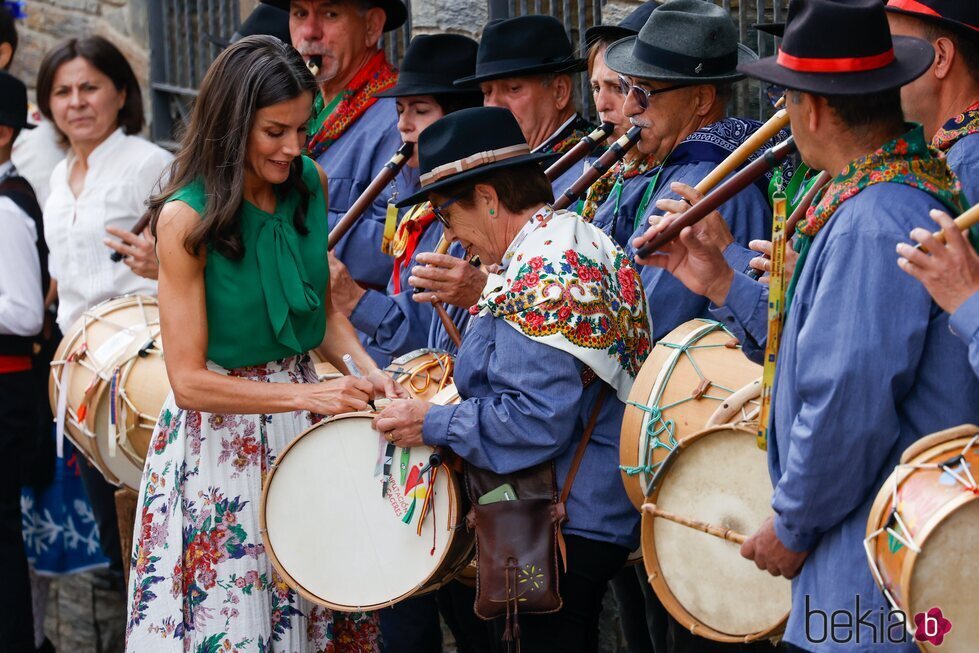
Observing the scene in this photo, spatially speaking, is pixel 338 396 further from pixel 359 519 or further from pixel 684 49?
pixel 684 49

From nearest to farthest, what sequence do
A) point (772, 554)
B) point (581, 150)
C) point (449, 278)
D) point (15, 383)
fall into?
point (772, 554) → point (449, 278) → point (581, 150) → point (15, 383)

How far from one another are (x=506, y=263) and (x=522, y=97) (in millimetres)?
1215

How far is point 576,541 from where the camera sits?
320 cm

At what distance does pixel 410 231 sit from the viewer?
427cm

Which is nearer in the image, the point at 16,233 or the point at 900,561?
the point at 900,561

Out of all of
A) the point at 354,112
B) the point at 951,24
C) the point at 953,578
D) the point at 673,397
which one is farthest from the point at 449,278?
the point at 953,578

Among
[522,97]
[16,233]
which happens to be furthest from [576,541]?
[16,233]

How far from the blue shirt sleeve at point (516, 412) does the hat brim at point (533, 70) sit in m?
1.31

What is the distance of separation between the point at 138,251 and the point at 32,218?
0.80 meters

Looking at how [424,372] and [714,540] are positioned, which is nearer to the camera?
[714,540]

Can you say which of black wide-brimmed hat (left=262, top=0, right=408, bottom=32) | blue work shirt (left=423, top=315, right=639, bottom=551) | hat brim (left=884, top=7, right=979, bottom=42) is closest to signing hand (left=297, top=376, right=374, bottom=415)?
blue work shirt (left=423, top=315, right=639, bottom=551)

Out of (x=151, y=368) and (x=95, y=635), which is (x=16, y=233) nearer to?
(x=151, y=368)

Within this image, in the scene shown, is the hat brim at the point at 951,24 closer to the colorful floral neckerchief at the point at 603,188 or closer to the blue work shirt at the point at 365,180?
the colorful floral neckerchief at the point at 603,188

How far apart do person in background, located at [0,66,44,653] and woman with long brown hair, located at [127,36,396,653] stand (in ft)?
6.24
